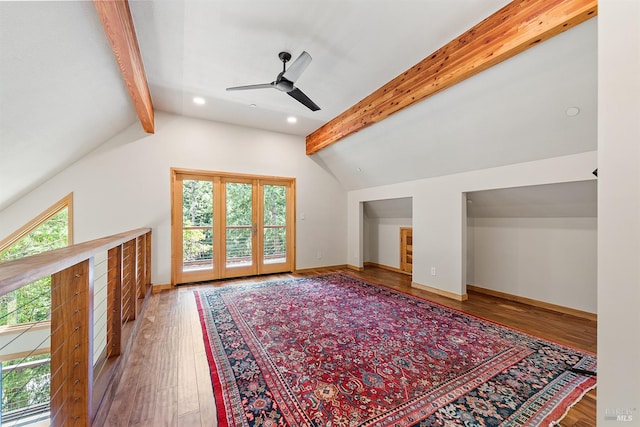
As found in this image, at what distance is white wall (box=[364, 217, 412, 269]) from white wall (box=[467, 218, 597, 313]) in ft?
5.14

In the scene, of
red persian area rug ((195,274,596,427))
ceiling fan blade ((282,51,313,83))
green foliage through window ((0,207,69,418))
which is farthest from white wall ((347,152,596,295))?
green foliage through window ((0,207,69,418))

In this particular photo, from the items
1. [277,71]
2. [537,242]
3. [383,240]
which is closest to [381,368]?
[537,242]

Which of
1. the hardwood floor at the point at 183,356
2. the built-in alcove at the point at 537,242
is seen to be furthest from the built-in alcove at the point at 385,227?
the hardwood floor at the point at 183,356

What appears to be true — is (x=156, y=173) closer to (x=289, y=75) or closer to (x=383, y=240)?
(x=289, y=75)

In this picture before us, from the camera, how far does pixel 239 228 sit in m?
4.80

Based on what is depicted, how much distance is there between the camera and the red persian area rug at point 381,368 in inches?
60.9

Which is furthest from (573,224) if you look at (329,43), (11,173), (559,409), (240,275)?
(11,173)

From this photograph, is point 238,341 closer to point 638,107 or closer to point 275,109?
point 638,107

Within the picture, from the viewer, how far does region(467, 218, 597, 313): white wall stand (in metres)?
3.02

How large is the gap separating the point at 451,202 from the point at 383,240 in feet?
7.50

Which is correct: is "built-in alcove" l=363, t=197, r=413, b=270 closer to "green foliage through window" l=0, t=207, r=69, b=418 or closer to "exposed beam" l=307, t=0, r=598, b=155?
"exposed beam" l=307, t=0, r=598, b=155

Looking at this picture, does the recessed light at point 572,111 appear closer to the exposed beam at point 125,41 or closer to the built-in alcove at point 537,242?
the built-in alcove at point 537,242

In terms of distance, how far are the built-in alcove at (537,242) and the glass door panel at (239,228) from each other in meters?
3.79

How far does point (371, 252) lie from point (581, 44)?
4.85m
